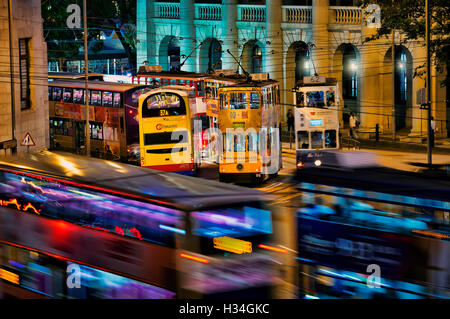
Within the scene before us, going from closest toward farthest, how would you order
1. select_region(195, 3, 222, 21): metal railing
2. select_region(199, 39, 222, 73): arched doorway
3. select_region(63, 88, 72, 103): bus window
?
select_region(63, 88, 72, 103): bus window, select_region(195, 3, 222, 21): metal railing, select_region(199, 39, 222, 73): arched doorway

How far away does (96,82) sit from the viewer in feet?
131

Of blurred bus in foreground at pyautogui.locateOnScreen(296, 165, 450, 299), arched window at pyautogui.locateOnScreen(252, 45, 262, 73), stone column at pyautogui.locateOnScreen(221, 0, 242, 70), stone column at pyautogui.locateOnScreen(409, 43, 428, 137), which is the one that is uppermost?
stone column at pyautogui.locateOnScreen(221, 0, 242, 70)

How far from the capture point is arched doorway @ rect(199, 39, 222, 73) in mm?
55994

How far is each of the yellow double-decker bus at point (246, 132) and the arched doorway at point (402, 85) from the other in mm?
15540

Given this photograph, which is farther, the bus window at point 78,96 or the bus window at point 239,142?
the bus window at point 78,96

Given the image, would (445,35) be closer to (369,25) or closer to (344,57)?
(369,25)

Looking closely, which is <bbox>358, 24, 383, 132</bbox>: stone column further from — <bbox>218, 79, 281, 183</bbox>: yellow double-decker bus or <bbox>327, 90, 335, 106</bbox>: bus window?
<bbox>218, 79, 281, 183</bbox>: yellow double-decker bus

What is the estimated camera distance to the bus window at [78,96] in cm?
3995

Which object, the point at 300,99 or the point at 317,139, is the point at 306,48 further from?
the point at 317,139

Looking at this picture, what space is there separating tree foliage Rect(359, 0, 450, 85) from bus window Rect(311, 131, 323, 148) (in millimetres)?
6357

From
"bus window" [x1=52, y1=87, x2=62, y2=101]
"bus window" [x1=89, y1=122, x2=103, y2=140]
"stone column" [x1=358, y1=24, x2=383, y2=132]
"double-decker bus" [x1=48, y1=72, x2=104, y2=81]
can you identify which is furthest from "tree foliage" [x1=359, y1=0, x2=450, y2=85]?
"bus window" [x1=52, y1=87, x2=62, y2=101]

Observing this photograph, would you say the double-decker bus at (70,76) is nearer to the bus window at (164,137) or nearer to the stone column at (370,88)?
the bus window at (164,137)

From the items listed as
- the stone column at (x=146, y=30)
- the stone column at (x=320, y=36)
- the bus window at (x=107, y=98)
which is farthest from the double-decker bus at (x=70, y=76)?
the stone column at (x=146, y=30)

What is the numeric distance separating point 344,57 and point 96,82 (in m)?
17.0
